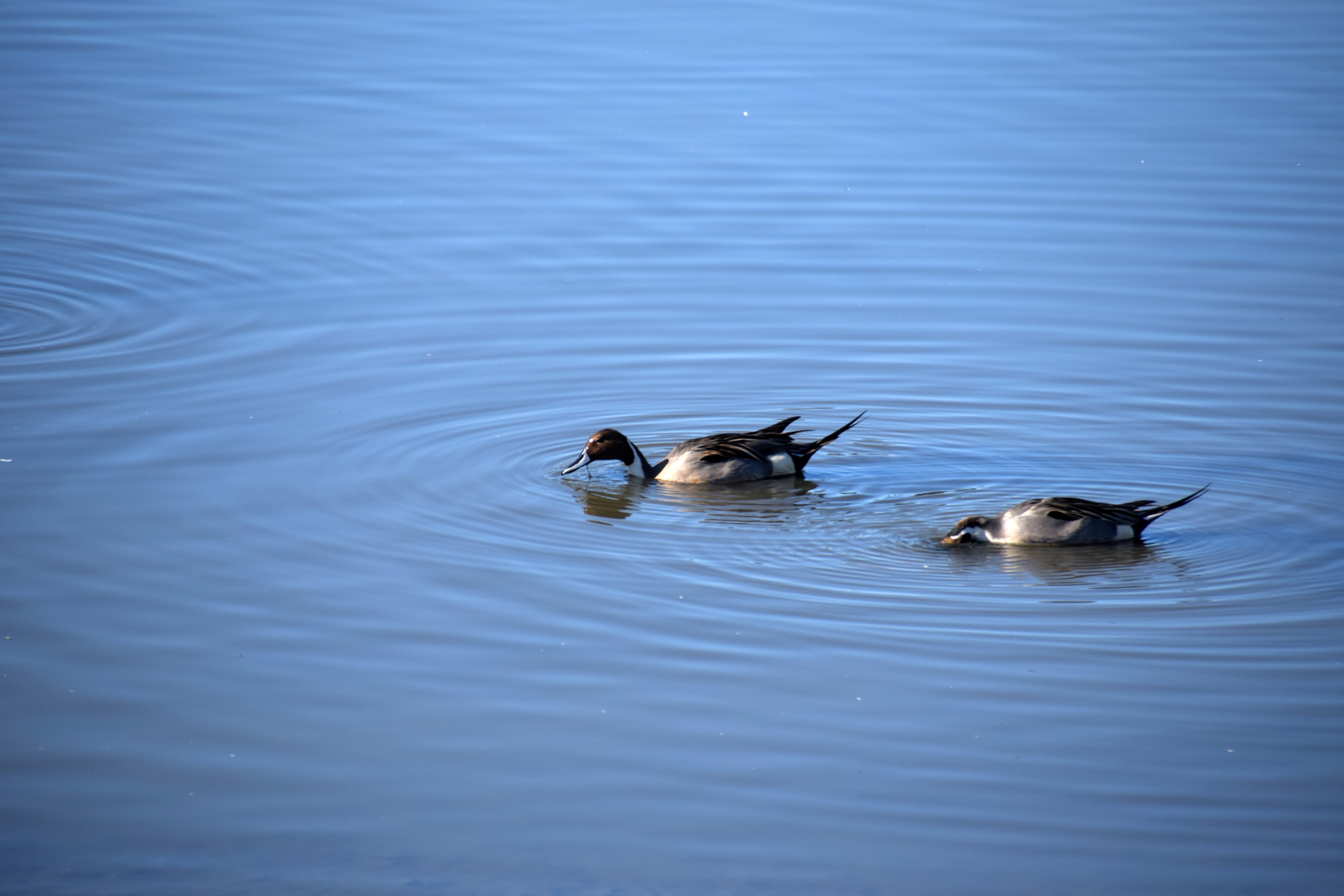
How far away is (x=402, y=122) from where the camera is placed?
64.6 ft

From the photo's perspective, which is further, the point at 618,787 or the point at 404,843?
the point at 618,787

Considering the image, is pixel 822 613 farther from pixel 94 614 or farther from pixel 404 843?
pixel 94 614

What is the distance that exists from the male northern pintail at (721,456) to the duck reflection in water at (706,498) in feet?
0.20

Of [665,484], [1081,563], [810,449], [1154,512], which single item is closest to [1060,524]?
[1081,563]

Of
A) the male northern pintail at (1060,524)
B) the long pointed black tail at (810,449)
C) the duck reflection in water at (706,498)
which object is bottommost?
the male northern pintail at (1060,524)

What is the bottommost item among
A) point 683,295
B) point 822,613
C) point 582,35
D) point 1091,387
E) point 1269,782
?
point 1269,782

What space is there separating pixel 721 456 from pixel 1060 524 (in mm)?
2486

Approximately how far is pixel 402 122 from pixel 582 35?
6172 mm

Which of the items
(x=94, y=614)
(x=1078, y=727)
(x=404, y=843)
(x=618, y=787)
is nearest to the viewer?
(x=404, y=843)

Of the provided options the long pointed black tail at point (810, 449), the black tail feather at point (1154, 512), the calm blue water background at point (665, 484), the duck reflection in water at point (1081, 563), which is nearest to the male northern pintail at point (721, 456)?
the long pointed black tail at point (810, 449)

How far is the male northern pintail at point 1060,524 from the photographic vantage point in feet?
28.3

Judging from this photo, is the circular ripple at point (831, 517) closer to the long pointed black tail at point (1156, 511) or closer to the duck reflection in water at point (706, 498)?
the duck reflection in water at point (706, 498)

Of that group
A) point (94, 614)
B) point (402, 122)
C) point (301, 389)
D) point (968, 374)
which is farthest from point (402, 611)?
point (402, 122)

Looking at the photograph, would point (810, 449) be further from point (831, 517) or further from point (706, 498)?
point (831, 517)
